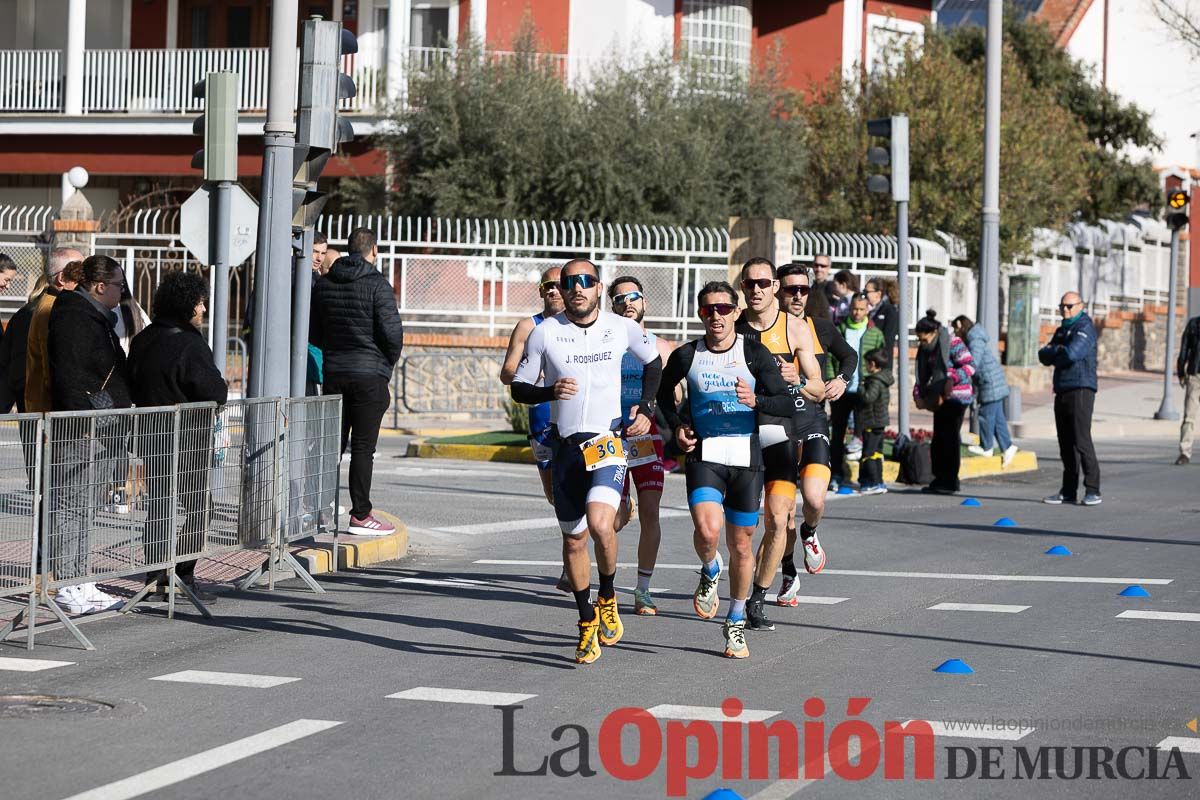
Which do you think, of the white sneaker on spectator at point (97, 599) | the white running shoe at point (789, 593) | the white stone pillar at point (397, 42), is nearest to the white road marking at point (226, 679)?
the white sneaker on spectator at point (97, 599)

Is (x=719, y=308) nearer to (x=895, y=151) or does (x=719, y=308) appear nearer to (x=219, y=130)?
(x=219, y=130)

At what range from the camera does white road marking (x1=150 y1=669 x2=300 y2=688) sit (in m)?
7.75

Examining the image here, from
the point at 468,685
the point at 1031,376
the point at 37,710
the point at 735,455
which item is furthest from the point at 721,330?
the point at 1031,376

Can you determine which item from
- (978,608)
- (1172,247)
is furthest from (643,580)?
(1172,247)

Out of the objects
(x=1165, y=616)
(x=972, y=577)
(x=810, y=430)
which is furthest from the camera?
(x=972, y=577)

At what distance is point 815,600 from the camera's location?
10320 millimetres

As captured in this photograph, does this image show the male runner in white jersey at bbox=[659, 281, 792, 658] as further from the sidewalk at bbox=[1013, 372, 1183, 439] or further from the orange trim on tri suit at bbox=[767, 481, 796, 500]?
the sidewalk at bbox=[1013, 372, 1183, 439]

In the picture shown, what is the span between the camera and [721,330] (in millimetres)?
8719

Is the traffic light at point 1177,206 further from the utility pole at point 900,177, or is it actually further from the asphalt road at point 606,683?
the asphalt road at point 606,683

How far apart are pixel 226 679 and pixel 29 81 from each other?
29081 mm

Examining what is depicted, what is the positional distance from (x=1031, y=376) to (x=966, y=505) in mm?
17349

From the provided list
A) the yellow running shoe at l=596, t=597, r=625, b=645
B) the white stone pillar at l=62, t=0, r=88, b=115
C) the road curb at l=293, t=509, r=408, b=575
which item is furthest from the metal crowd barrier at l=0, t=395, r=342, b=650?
the white stone pillar at l=62, t=0, r=88, b=115

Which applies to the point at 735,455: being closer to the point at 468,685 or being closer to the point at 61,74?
the point at 468,685

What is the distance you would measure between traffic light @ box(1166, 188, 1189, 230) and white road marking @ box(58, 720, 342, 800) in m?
23.7
